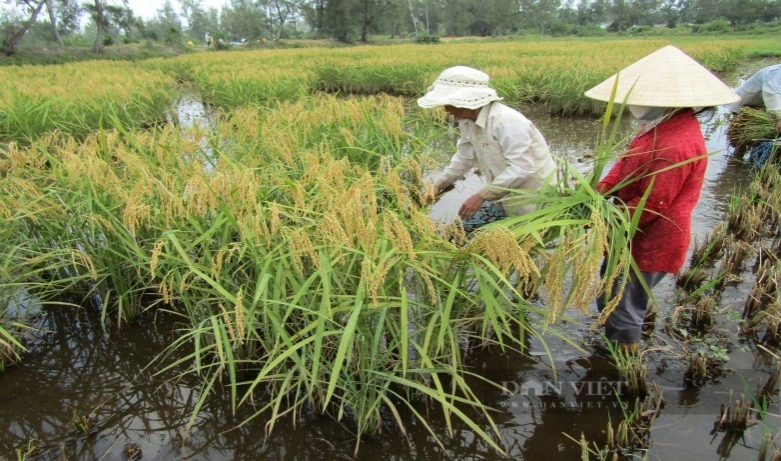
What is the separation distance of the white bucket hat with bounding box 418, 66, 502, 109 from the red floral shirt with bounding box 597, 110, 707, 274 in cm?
68

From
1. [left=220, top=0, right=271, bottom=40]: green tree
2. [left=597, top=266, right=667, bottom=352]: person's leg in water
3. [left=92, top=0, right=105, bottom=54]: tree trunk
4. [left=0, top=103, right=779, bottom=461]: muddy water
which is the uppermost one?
[left=220, top=0, right=271, bottom=40]: green tree

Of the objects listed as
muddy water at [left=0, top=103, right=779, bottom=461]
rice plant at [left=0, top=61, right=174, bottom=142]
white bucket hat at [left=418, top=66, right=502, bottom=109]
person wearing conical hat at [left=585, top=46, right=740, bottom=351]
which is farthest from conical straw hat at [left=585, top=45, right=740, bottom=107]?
rice plant at [left=0, top=61, right=174, bottom=142]

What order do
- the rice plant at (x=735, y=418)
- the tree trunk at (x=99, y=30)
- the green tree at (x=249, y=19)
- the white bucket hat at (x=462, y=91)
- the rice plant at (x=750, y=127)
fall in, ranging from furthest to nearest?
1. the green tree at (x=249, y=19)
2. the tree trunk at (x=99, y=30)
3. the rice plant at (x=750, y=127)
4. the white bucket hat at (x=462, y=91)
5. the rice plant at (x=735, y=418)

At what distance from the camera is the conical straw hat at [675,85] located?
1.51 meters

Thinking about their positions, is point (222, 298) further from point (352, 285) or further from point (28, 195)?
point (28, 195)

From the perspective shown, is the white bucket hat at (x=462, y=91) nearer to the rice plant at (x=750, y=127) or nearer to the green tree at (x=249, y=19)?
the rice plant at (x=750, y=127)

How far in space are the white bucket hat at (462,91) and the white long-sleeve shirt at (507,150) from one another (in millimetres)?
104

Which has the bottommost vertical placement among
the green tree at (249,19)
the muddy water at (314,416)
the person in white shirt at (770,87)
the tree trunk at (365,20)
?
the muddy water at (314,416)

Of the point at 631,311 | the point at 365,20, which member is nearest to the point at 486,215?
the point at 631,311

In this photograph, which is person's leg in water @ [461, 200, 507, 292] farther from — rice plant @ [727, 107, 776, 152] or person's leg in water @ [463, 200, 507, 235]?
rice plant @ [727, 107, 776, 152]

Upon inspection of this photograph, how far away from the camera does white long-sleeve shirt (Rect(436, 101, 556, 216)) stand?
2.07 meters

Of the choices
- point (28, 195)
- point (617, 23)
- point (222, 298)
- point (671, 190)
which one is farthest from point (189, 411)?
point (617, 23)

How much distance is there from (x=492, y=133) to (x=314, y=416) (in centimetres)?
155

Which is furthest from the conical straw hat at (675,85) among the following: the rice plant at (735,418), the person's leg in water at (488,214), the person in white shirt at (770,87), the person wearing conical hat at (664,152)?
the person in white shirt at (770,87)
